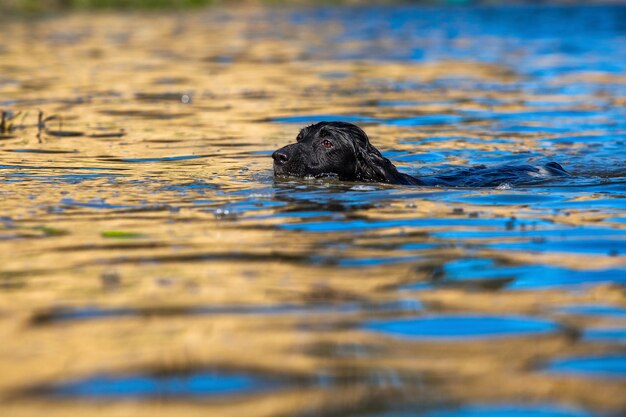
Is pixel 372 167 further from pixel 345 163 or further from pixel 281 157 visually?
pixel 281 157

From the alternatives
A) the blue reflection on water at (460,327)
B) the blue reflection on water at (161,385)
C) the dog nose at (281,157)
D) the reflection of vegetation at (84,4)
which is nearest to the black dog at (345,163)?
the dog nose at (281,157)

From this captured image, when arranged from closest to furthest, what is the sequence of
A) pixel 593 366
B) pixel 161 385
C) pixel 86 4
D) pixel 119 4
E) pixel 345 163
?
pixel 161 385 < pixel 593 366 < pixel 345 163 < pixel 86 4 < pixel 119 4

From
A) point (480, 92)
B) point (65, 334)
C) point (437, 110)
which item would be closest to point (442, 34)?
point (480, 92)

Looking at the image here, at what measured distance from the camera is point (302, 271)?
575 cm

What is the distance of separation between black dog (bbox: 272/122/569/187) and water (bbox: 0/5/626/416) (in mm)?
338

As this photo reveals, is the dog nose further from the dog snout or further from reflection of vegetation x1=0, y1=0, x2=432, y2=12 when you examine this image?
reflection of vegetation x1=0, y1=0, x2=432, y2=12

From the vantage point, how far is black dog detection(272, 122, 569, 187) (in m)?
9.84

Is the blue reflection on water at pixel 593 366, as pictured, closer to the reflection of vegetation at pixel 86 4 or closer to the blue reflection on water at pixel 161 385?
the blue reflection on water at pixel 161 385

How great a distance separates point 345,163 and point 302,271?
445 centimetres

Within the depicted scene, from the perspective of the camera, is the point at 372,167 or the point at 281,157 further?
the point at 372,167

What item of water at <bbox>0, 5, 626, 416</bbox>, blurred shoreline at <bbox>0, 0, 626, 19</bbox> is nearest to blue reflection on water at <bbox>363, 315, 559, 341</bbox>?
water at <bbox>0, 5, 626, 416</bbox>

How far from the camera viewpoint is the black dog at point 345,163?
32.3ft

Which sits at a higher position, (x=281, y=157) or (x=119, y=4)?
(x=119, y=4)

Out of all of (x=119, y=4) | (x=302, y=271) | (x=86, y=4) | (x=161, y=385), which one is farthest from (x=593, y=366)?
(x=119, y=4)
